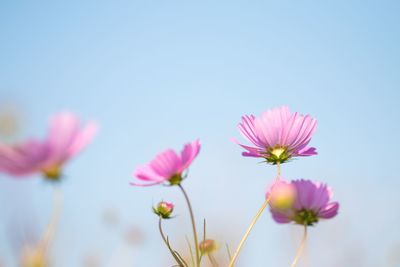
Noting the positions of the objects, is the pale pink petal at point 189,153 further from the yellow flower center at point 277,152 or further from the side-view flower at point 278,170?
the yellow flower center at point 277,152

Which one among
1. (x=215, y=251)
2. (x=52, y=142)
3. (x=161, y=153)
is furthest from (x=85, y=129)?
(x=215, y=251)

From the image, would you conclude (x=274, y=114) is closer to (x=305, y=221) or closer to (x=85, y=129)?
(x=305, y=221)

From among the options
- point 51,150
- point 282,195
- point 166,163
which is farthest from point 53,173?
point 282,195

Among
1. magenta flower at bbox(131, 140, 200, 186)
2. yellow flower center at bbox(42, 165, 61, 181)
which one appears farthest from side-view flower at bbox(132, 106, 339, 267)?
yellow flower center at bbox(42, 165, 61, 181)

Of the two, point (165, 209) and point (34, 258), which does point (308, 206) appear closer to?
point (165, 209)

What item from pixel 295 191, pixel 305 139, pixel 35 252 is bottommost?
pixel 35 252

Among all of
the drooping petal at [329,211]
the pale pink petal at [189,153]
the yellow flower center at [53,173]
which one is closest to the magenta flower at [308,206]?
the drooping petal at [329,211]
